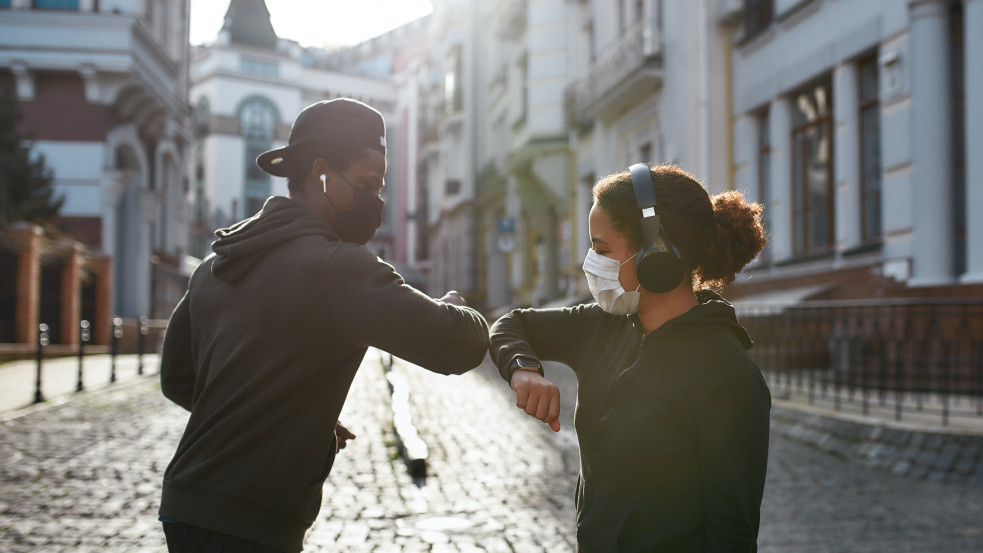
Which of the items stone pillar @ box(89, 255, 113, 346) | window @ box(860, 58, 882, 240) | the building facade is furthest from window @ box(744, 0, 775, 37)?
stone pillar @ box(89, 255, 113, 346)

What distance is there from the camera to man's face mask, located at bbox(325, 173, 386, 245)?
102 inches

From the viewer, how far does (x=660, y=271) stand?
2.39 m

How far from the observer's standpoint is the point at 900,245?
12492mm

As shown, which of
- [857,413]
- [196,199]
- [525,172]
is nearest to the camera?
[857,413]

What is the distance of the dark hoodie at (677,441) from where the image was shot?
2.17m

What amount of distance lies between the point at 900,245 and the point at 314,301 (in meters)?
11.6

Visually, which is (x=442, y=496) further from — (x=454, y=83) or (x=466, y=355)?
(x=454, y=83)

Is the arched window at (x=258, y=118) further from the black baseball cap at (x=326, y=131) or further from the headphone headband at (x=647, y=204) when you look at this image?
the headphone headband at (x=647, y=204)

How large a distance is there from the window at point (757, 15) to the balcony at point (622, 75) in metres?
2.40

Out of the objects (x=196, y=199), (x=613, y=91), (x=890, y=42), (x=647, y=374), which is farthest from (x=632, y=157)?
(x=196, y=199)

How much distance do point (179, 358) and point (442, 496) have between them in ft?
13.9

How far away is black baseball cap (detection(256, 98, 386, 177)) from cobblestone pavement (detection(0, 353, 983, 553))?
3.30 metres

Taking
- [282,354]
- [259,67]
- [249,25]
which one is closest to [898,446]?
[282,354]

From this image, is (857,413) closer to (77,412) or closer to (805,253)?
(805,253)
